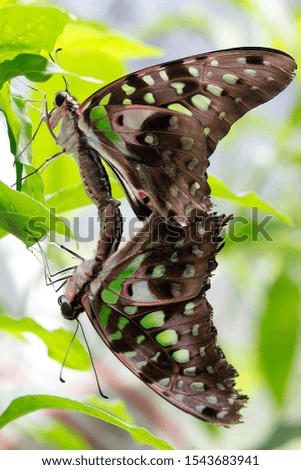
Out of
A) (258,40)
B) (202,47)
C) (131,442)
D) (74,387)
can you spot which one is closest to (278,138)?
(258,40)

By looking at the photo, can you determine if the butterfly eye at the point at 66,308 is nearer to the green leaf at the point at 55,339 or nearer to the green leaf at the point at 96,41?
the green leaf at the point at 55,339

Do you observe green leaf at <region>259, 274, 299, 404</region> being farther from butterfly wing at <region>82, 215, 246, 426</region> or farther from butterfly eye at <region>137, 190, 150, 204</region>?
butterfly eye at <region>137, 190, 150, 204</region>

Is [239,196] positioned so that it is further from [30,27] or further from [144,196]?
[30,27]

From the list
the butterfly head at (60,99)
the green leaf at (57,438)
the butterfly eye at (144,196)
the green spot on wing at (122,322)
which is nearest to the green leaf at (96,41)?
the butterfly head at (60,99)

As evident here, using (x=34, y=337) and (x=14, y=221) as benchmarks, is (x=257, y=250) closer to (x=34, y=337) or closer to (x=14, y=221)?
(x=34, y=337)

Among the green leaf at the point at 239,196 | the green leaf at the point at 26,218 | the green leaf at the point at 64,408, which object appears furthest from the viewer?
the green leaf at the point at 239,196

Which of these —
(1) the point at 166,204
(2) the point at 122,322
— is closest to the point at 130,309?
(2) the point at 122,322
